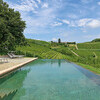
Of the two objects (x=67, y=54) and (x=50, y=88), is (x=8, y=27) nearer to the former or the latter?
(x=50, y=88)

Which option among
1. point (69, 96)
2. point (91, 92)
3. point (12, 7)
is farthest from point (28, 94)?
point (12, 7)

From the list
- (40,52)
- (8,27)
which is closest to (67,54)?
(40,52)

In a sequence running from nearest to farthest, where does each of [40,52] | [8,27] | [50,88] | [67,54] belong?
[50,88] < [8,27] < [40,52] < [67,54]

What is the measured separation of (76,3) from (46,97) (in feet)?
48.5

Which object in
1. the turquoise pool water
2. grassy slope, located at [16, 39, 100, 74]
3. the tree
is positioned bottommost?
the turquoise pool water

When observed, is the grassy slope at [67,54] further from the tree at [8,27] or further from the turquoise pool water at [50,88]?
the turquoise pool water at [50,88]

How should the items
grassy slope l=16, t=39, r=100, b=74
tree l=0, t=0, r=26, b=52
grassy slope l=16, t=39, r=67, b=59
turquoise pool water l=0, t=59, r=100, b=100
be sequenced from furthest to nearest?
1. grassy slope l=16, t=39, r=67, b=59
2. grassy slope l=16, t=39, r=100, b=74
3. tree l=0, t=0, r=26, b=52
4. turquoise pool water l=0, t=59, r=100, b=100

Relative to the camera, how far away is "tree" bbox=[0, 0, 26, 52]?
11773 mm

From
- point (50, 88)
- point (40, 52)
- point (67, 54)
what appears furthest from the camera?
point (67, 54)

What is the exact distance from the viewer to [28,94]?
4281mm

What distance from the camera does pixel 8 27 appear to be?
43.1 feet

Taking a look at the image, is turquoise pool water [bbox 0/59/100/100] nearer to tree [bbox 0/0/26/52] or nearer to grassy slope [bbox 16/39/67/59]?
tree [bbox 0/0/26/52]

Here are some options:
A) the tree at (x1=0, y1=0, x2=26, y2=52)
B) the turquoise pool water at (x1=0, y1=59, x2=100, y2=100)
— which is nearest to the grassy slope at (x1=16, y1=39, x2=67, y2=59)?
the tree at (x1=0, y1=0, x2=26, y2=52)

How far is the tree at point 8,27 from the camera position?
464 inches
